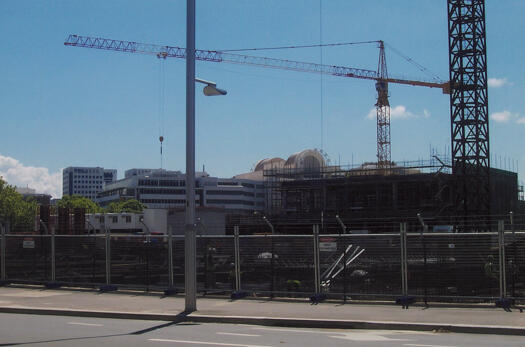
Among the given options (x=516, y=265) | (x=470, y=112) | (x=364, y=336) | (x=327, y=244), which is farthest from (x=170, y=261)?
(x=470, y=112)

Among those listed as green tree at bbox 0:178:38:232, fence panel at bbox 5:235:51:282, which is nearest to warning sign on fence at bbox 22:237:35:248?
fence panel at bbox 5:235:51:282

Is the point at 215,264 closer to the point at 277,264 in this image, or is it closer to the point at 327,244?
the point at 277,264

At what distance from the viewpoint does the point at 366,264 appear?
18.2 m

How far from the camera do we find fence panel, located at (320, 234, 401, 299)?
17828 millimetres

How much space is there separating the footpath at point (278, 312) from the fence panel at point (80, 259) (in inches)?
68.6

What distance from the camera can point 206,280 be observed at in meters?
20.3

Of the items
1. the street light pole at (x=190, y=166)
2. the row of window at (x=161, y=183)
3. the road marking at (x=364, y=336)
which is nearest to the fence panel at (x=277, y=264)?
the street light pole at (x=190, y=166)

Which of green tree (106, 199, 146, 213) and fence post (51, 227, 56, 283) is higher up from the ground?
green tree (106, 199, 146, 213)

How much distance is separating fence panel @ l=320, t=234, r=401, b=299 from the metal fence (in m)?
0.03

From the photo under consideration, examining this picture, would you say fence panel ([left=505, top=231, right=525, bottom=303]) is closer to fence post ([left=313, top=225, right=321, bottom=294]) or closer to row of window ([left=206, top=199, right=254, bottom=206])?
fence post ([left=313, top=225, right=321, bottom=294])

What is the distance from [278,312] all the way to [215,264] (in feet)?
14.5

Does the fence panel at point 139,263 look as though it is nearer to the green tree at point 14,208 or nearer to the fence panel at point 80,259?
the fence panel at point 80,259

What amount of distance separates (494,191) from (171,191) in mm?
113601

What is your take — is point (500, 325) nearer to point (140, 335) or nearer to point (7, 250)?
point (140, 335)
